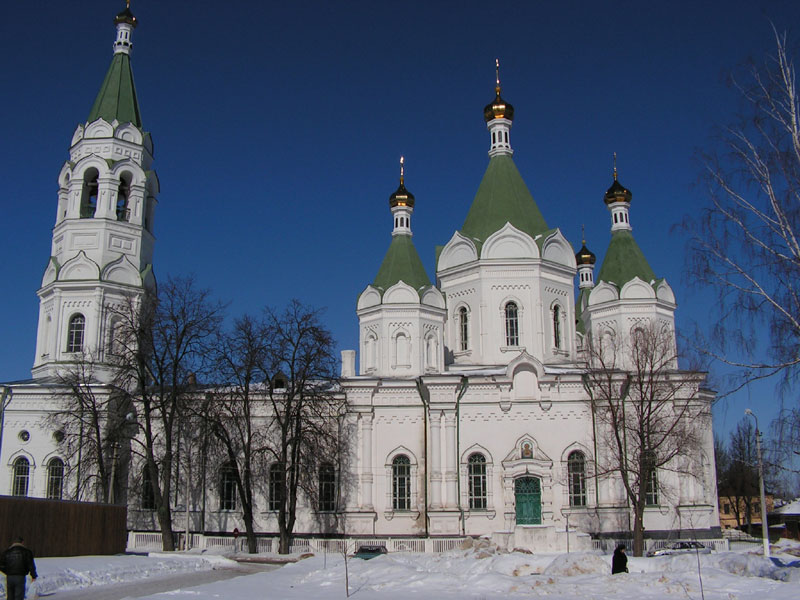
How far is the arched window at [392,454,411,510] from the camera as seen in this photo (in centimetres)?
3130

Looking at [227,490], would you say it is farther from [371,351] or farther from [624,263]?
[624,263]

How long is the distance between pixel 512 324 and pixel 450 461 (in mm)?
6889

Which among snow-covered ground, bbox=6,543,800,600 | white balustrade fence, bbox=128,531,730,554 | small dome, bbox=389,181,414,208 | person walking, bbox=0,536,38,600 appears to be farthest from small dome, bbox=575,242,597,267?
person walking, bbox=0,536,38,600

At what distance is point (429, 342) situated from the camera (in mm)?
34656

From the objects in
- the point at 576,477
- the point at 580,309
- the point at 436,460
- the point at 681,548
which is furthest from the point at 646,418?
the point at 580,309

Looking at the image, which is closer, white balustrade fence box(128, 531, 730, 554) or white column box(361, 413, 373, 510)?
white balustrade fence box(128, 531, 730, 554)

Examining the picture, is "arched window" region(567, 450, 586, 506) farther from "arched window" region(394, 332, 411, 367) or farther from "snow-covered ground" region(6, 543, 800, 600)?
"snow-covered ground" region(6, 543, 800, 600)

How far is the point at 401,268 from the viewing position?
3544cm

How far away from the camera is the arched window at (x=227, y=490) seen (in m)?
32.7

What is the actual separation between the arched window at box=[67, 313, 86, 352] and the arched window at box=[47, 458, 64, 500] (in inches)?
173

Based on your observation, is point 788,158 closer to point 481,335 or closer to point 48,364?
point 481,335

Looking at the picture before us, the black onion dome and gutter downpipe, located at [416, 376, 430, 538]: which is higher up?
the black onion dome

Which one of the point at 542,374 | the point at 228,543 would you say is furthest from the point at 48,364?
the point at 542,374

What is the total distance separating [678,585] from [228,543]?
18.9 meters
